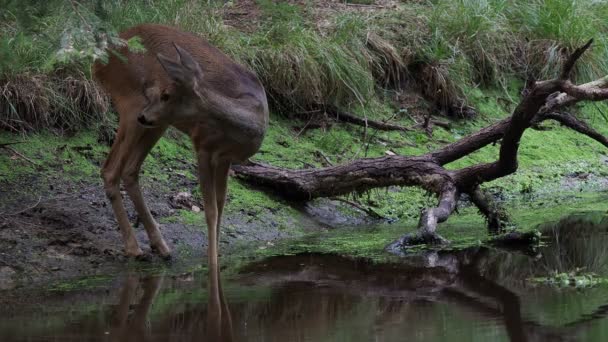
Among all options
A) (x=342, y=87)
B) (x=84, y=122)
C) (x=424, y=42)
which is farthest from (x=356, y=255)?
(x=424, y=42)

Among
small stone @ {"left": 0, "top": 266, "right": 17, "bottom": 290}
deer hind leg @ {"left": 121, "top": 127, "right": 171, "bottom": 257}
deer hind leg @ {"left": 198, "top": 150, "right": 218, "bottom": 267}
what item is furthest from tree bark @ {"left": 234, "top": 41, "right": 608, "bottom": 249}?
small stone @ {"left": 0, "top": 266, "right": 17, "bottom": 290}

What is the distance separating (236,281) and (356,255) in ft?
4.08

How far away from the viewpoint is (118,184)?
24.7 feet

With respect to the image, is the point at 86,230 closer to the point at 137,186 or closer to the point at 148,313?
the point at 137,186

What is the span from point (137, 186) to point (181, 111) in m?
0.97

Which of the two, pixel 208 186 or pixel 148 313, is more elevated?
pixel 208 186

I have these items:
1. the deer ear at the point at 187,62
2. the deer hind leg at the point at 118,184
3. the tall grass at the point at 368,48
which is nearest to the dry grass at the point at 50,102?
the tall grass at the point at 368,48

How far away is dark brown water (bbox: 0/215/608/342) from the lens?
497cm

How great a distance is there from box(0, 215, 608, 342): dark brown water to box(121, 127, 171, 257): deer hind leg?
0.68 m

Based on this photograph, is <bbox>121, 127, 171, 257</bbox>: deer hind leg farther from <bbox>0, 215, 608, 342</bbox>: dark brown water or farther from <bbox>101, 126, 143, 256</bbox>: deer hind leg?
<bbox>0, 215, 608, 342</bbox>: dark brown water

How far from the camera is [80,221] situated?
301 inches

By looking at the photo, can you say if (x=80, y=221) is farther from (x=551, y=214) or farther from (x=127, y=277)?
(x=551, y=214)

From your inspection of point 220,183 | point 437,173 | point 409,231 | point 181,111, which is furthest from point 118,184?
point 437,173

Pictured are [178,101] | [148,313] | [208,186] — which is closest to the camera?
[148,313]
